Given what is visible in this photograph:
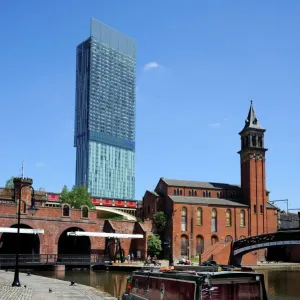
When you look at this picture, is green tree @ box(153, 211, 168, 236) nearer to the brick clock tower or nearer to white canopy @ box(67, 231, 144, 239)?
white canopy @ box(67, 231, 144, 239)

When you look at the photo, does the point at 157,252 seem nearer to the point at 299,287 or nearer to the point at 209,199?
the point at 209,199

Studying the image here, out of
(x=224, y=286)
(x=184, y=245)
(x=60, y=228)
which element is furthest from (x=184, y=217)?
(x=224, y=286)

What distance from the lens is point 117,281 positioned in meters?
45.6

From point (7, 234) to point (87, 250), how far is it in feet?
37.7

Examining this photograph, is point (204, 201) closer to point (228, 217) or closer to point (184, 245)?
point (228, 217)

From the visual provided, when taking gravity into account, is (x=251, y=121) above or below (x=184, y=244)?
above

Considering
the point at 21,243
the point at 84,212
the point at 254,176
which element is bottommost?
the point at 21,243

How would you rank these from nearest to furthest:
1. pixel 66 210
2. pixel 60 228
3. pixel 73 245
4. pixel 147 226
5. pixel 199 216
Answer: pixel 60 228 < pixel 66 210 < pixel 73 245 < pixel 147 226 < pixel 199 216

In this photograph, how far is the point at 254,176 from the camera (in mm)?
85000

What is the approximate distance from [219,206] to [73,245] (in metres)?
25.8

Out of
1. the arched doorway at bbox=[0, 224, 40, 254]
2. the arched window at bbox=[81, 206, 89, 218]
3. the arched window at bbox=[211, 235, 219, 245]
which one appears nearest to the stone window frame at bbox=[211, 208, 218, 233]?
the arched window at bbox=[211, 235, 219, 245]

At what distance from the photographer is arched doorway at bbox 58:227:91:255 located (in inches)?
2798

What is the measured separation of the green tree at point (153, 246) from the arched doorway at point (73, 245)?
32.6ft

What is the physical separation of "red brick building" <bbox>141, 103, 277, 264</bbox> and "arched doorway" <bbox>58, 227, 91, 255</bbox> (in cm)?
1428
